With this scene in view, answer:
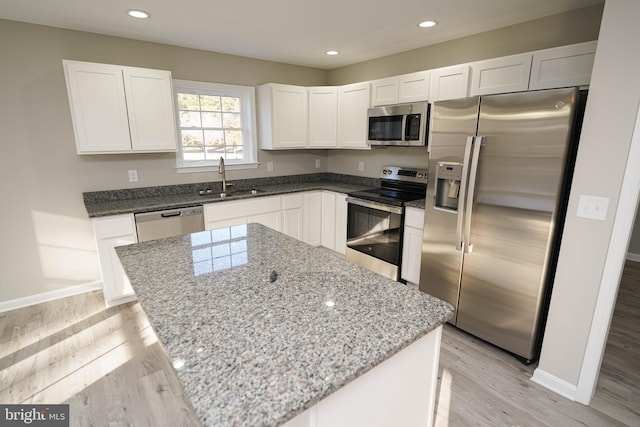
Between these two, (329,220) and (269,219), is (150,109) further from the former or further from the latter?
(329,220)

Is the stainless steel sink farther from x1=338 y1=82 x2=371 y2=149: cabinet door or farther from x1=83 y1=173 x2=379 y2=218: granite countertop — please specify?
x1=338 y1=82 x2=371 y2=149: cabinet door

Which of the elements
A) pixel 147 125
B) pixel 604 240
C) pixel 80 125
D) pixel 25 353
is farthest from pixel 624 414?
pixel 80 125

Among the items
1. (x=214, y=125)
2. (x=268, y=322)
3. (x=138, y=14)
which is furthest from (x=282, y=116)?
(x=268, y=322)

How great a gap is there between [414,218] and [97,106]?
299 centimetres

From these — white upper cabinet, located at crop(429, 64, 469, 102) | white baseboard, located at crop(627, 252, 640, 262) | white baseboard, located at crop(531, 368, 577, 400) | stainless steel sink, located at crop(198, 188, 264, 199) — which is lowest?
white baseboard, located at crop(531, 368, 577, 400)

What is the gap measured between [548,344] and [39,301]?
4267 millimetres

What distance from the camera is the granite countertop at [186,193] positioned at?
2947 millimetres

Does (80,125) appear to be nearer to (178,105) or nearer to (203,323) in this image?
(178,105)

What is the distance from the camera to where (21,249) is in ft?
9.62

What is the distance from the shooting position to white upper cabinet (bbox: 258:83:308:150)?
3.88 metres

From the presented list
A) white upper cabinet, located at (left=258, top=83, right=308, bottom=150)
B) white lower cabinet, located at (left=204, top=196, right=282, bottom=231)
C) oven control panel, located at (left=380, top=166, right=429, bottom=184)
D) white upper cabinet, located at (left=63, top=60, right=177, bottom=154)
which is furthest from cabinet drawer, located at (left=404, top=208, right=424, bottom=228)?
white upper cabinet, located at (left=63, top=60, right=177, bottom=154)

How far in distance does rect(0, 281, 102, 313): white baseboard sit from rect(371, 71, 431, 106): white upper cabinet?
358 centimetres

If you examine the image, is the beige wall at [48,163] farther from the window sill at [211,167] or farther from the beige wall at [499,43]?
the beige wall at [499,43]

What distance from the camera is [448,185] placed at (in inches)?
99.5
